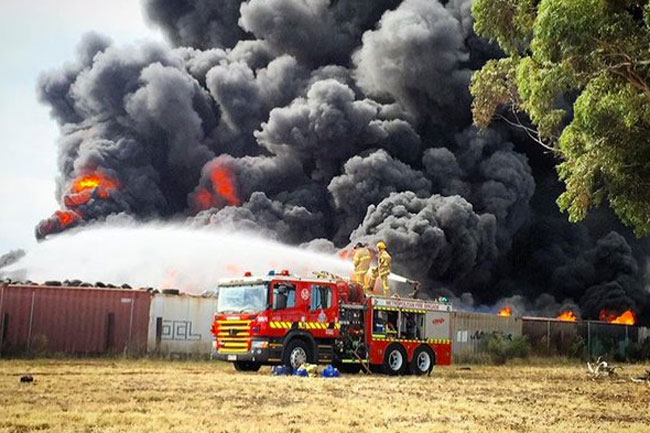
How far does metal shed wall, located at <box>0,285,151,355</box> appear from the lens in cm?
2208

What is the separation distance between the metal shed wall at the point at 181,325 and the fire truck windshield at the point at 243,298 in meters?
4.47

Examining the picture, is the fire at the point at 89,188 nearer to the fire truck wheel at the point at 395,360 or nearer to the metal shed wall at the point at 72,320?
the metal shed wall at the point at 72,320

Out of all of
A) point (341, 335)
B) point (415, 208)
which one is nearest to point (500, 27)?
point (341, 335)

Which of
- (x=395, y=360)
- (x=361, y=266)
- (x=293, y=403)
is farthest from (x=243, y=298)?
(x=293, y=403)

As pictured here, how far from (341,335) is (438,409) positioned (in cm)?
889

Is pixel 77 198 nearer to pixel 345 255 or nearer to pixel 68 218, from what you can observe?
pixel 68 218

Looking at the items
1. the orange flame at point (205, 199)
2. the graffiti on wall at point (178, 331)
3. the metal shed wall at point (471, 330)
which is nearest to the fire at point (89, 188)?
the orange flame at point (205, 199)

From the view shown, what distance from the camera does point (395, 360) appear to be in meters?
22.1

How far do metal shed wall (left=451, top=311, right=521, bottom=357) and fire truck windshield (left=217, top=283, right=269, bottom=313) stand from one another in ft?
→ 39.7

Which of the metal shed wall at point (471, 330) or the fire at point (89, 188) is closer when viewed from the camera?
the metal shed wall at point (471, 330)

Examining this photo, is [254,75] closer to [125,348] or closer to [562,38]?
[125,348]

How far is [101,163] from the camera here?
48438mm

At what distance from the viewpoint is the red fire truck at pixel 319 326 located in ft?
64.6

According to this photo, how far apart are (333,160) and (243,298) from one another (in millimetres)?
31130
